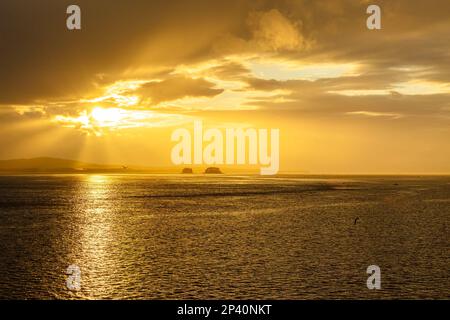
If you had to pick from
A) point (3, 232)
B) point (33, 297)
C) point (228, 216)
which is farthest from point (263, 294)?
point (228, 216)

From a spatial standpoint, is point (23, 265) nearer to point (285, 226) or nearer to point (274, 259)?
point (274, 259)

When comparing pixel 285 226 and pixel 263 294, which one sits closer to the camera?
pixel 263 294

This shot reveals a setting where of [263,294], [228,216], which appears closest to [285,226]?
[228,216]

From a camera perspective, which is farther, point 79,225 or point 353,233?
point 79,225

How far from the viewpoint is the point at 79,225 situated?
84.4m

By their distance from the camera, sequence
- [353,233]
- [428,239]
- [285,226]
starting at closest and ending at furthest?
[428,239] < [353,233] < [285,226]

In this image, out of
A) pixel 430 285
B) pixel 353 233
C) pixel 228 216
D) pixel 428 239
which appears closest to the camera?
pixel 430 285
